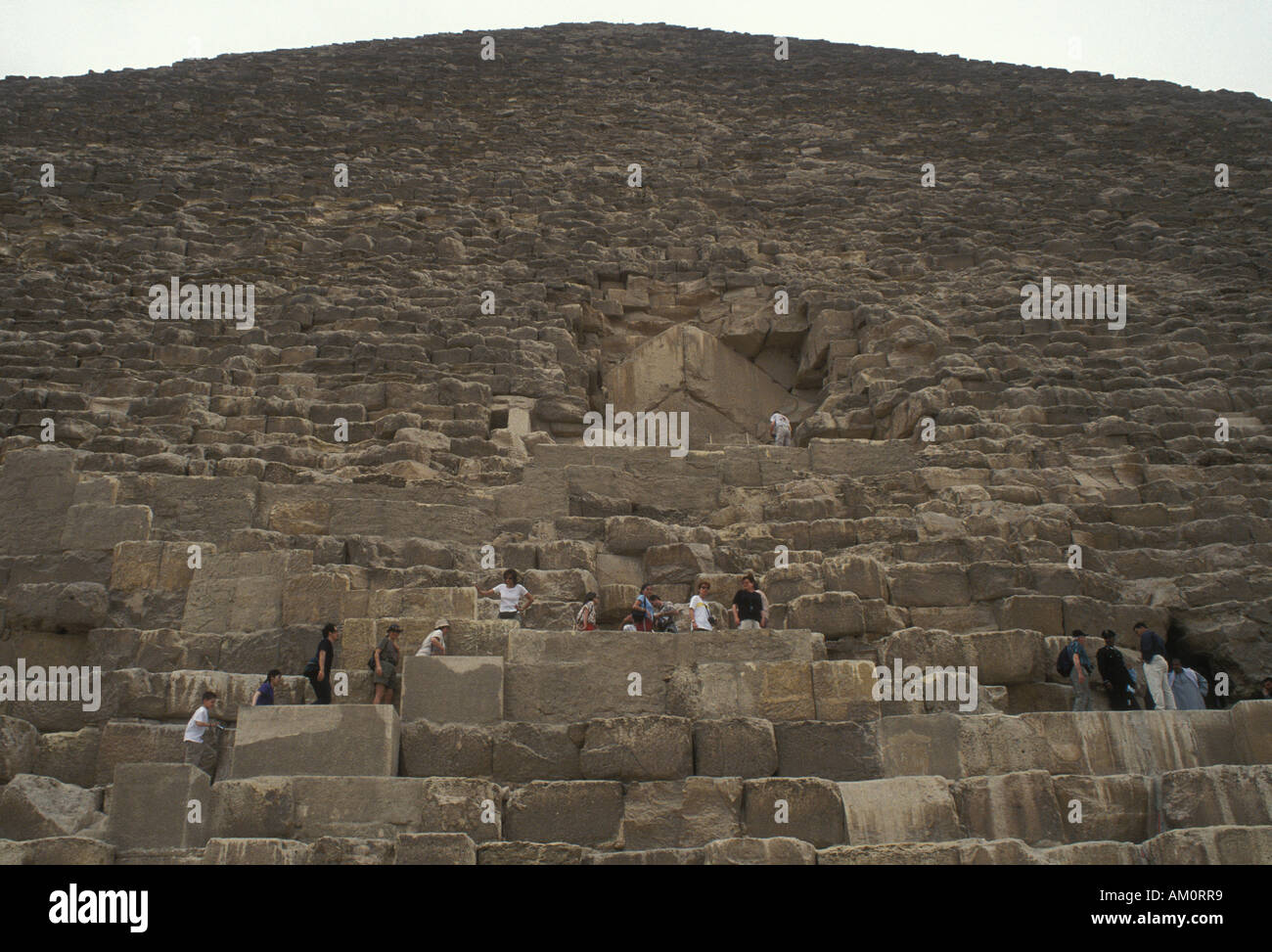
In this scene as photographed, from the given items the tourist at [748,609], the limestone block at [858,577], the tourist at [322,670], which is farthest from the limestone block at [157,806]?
the limestone block at [858,577]

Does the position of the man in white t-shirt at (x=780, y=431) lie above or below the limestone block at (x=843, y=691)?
above

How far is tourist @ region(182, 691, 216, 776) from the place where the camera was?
7.11m

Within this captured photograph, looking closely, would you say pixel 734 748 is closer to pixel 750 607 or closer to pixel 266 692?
pixel 750 607

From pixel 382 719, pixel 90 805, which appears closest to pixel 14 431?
pixel 90 805

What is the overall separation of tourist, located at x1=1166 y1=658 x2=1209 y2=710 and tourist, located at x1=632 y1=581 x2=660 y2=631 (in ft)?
10.5

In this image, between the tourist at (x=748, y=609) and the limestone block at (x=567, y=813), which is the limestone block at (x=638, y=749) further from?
the tourist at (x=748, y=609)

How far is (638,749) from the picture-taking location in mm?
6863

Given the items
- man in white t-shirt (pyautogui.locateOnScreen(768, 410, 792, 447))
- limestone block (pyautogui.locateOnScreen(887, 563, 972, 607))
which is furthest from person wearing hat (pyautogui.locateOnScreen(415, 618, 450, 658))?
man in white t-shirt (pyautogui.locateOnScreen(768, 410, 792, 447))

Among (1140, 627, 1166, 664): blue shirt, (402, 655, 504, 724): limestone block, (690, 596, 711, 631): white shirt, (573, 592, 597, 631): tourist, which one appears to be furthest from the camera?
(1140, 627, 1166, 664): blue shirt

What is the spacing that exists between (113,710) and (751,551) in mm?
4304

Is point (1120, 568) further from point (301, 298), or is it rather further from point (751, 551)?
point (301, 298)

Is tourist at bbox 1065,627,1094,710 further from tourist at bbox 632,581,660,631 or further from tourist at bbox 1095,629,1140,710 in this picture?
tourist at bbox 632,581,660,631

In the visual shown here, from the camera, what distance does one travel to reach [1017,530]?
9586mm

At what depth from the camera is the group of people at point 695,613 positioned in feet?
26.9
